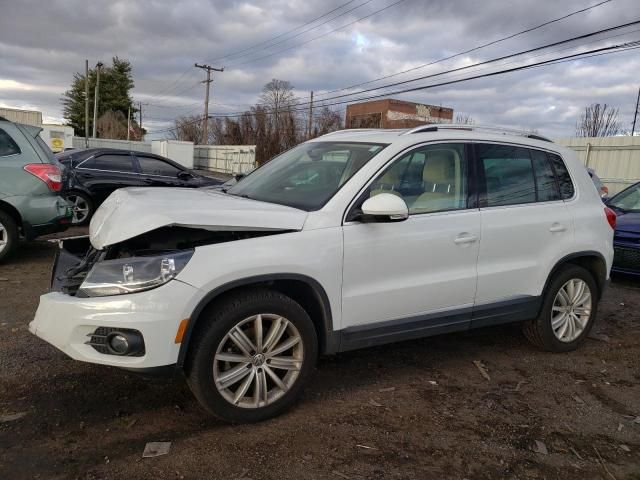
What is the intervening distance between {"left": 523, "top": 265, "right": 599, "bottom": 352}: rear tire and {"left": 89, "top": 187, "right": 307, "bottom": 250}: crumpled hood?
2.48 m

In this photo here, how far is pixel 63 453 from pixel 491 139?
363 cm

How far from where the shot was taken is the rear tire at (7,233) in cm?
674

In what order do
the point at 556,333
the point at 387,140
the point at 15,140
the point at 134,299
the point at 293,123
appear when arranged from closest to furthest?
the point at 134,299 < the point at 387,140 < the point at 556,333 < the point at 15,140 < the point at 293,123

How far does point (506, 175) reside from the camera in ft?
14.3

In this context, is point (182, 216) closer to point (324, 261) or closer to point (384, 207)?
point (324, 261)

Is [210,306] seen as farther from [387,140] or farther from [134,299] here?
[387,140]

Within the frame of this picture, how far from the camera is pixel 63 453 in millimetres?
2916

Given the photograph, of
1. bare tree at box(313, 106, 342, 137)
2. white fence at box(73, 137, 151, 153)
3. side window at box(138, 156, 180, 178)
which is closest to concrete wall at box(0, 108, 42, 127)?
white fence at box(73, 137, 151, 153)

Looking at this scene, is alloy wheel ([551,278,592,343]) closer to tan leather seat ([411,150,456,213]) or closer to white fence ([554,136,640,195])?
tan leather seat ([411,150,456,213])

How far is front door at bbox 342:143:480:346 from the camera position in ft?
11.6

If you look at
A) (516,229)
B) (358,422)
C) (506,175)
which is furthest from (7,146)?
(516,229)

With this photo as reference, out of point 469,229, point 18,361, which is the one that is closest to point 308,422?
point 469,229

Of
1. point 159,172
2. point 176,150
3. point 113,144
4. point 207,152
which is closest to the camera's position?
point 159,172

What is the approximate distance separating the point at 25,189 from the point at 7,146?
22.9 inches
